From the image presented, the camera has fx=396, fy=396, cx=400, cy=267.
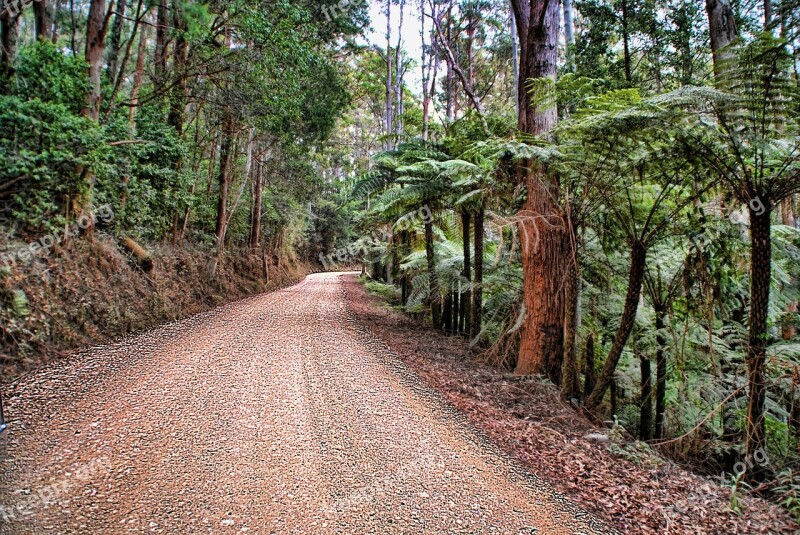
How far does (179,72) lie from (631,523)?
11.6m

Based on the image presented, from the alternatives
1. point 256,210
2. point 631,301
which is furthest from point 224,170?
point 631,301

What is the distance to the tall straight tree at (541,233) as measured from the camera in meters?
4.92

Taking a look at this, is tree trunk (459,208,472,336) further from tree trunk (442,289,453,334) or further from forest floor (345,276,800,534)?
forest floor (345,276,800,534)

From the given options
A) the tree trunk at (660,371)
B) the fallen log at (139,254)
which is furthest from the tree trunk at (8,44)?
the tree trunk at (660,371)

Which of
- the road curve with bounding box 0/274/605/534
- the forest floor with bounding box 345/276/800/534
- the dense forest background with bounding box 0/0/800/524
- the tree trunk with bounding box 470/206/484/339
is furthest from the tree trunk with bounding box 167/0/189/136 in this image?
the forest floor with bounding box 345/276/800/534

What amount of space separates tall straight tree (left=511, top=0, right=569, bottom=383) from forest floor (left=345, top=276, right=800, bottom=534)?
0.49m

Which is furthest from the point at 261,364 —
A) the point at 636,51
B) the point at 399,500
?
the point at 636,51

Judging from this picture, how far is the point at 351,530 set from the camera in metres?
2.34

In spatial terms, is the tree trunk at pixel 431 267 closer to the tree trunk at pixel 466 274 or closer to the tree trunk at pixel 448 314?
the tree trunk at pixel 448 314

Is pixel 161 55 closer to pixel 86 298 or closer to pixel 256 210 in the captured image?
pixel 86 298

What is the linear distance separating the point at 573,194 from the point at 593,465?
2.96m

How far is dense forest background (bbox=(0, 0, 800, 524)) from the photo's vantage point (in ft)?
10.6

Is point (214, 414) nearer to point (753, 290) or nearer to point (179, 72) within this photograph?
point (753, 290)

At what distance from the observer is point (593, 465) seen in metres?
3.07
